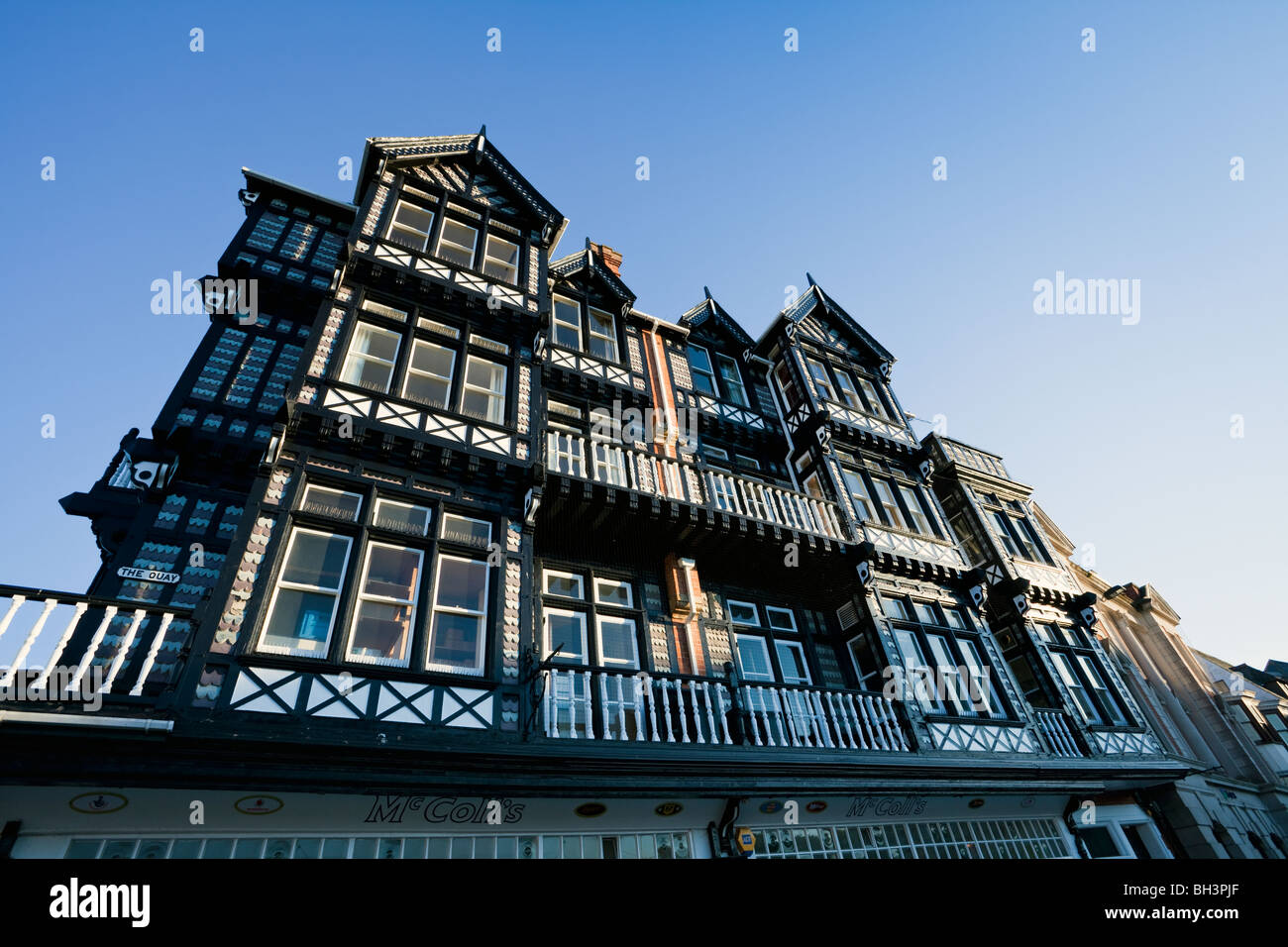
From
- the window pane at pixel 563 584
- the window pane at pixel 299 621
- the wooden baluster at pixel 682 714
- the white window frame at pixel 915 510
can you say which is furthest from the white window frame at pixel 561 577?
the white window frame at pixel 915 510

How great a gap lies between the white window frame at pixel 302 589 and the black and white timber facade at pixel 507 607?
0.24ft

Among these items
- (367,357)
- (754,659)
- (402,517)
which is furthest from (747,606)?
(367,357)

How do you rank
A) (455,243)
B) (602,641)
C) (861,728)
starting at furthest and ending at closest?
(455,243) → (602,641) → (861,728)

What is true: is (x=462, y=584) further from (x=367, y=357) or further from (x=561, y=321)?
(x=561, y=321)

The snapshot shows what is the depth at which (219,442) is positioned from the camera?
12109 mm

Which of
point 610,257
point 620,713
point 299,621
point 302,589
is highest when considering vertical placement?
point 610,257

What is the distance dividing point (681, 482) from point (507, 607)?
5151 mm

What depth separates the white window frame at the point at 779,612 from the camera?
1462cm

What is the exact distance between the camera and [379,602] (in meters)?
9.83

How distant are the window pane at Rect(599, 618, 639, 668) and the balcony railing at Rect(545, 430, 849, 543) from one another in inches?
103

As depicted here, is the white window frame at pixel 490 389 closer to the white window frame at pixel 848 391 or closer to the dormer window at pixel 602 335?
the dormer window at pixel 602 335

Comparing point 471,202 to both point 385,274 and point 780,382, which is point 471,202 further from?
point 780,382
